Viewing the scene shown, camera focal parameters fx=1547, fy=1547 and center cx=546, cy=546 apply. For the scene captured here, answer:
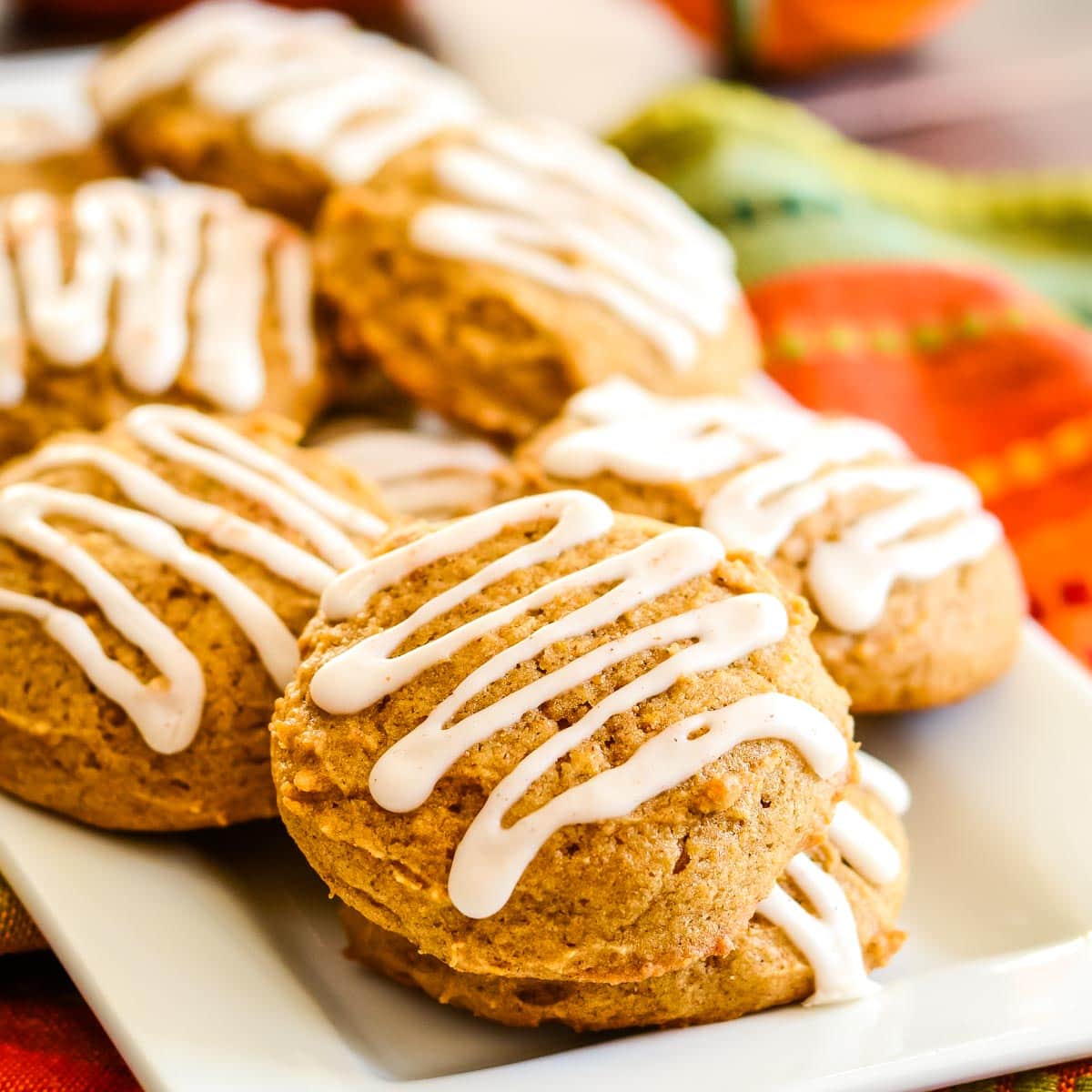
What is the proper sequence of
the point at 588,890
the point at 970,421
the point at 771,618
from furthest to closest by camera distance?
the point at 970,421 → the point at 771,618 → the point at 588,890

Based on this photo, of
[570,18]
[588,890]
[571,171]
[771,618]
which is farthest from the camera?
[570,18]

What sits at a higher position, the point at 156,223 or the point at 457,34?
the point at 156,223

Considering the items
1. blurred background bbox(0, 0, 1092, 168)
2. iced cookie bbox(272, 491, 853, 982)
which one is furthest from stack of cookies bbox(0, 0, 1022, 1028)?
blurred background bbox(0, 0, 1092, 168)

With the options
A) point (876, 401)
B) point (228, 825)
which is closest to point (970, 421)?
point (876, 401)

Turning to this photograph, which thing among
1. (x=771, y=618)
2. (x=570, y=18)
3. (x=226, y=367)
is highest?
(x=771, y=618)

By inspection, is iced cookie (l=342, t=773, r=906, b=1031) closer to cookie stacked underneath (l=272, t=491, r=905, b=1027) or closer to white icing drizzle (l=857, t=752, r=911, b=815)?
cookie stacked underneath (l=272, t=491, r=905, b=1027)

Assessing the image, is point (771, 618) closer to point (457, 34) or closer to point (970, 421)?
point (970, 421)
